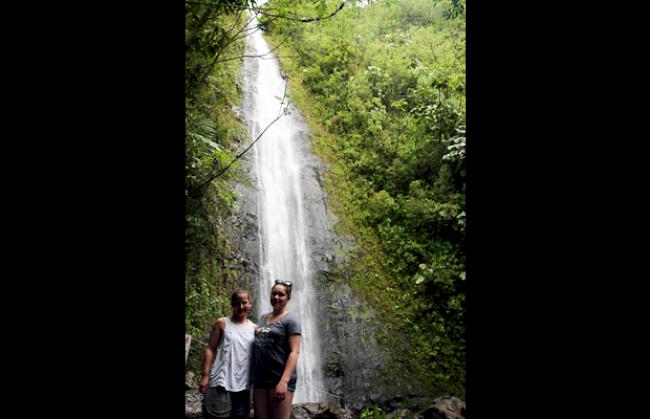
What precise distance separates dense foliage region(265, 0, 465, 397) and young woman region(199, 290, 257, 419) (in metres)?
4.12

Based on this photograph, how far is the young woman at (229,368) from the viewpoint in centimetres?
336

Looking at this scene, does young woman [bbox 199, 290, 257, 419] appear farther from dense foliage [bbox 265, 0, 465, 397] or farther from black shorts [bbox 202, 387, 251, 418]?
dense foliage [bbox 265, 0, 465, 397]

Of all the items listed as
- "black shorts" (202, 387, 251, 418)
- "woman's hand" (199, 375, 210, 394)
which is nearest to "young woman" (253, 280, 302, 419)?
"black shorts" (202, 387, 251, 418)

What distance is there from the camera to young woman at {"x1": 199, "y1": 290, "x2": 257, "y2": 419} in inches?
132

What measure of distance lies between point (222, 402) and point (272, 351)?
443 millimetres

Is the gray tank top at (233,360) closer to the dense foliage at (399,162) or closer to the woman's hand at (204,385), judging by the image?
the woman's hand at (204,385)

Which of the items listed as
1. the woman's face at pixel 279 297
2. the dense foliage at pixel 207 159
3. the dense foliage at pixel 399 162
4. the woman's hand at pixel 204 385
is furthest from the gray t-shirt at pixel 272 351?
the dense foliage at pixel 399 162

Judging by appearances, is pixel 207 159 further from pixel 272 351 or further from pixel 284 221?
pixel 272 351

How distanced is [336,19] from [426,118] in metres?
5.85
